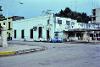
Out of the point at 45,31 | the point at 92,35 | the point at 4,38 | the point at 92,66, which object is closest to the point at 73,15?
the point at 92,35

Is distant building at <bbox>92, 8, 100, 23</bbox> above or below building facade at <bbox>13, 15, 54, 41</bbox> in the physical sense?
above

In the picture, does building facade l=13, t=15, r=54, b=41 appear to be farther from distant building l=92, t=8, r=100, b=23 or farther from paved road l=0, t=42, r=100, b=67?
paved road l=0, t=42, r=100, b=67

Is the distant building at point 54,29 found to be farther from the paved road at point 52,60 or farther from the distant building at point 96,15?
the paved road at point 52,60

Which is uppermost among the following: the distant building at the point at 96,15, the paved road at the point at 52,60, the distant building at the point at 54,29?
the distant building at the point at 96,15

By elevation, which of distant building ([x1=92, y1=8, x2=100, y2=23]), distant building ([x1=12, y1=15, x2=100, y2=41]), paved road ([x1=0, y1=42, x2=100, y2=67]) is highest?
distant building ([x1=92, y1=8, x2=100, y2=23])

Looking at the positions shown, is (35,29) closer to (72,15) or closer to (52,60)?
(72,15)

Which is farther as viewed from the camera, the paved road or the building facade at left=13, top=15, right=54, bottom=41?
the building facade at left=13, top=15, right=54, bottom=41

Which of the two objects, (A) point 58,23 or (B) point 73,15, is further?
(B) point 73,15

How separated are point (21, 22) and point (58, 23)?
47.4ft

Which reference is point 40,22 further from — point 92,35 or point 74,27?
point 92,35

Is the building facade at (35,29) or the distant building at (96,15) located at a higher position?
Result: the distant building at (96,15)

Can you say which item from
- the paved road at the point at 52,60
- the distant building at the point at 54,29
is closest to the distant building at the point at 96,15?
the distant building at the point at 54,29

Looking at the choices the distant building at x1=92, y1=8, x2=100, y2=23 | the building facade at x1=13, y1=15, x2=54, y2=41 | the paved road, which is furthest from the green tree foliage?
the paved road

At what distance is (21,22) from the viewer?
83.4 meters
